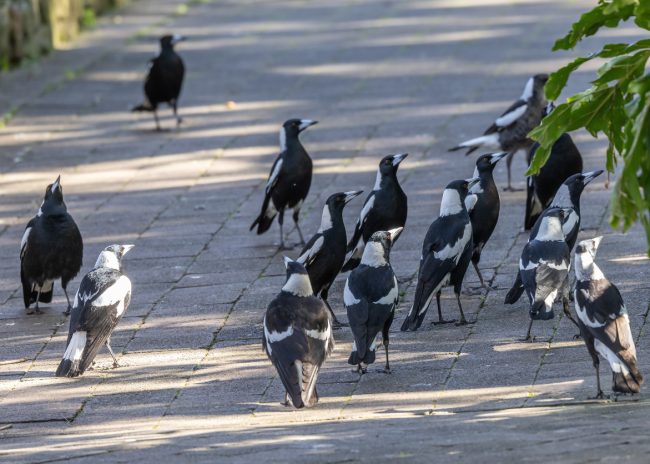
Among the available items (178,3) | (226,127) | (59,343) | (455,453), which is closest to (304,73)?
(226,127)

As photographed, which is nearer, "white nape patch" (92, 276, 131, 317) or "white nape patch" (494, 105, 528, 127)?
"white nape patch" (92, 276, 131, 317)

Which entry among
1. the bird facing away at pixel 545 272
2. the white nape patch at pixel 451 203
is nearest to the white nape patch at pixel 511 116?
the white nape patch at pixel 451 203

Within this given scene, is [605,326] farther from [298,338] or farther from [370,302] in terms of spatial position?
[298,338]

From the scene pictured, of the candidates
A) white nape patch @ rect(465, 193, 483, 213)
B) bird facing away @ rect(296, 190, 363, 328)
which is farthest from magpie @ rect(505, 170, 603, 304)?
bird facing away @ rect(296, 190, 363, 328)

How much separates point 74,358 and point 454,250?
2.46 metres

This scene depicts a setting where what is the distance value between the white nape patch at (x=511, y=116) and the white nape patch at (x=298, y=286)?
4588mm

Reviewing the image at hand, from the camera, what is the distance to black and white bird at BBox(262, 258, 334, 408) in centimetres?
709

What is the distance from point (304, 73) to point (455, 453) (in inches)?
480

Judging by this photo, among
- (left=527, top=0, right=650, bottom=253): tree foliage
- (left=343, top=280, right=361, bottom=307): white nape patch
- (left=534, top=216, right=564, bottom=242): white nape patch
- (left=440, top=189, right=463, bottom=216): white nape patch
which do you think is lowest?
(left=343, top=280, right=361, bottom=307): white nape patch

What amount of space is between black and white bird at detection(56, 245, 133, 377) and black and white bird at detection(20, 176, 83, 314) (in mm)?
1154

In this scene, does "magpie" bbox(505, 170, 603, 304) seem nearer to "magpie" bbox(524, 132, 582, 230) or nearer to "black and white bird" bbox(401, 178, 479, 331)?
"black and white bird" bbox(401, 178, 479, 331)

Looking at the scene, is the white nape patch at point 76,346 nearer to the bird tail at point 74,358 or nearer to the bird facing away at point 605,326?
the bird tail at point 74,358

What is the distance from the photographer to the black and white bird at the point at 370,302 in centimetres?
756

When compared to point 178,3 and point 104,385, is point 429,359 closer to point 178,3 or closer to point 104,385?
point 104,385
